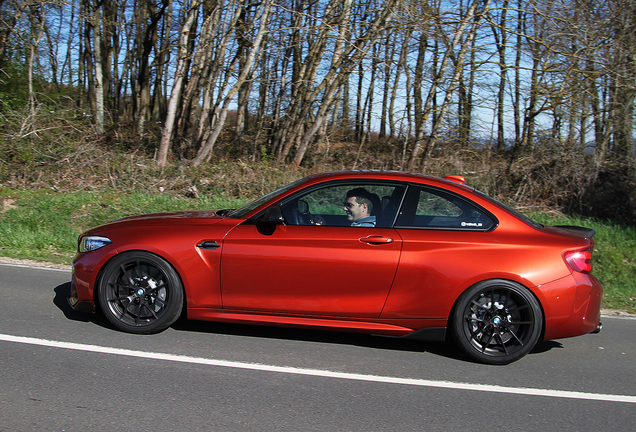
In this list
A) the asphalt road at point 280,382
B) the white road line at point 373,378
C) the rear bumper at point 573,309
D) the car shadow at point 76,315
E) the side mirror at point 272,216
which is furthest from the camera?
the car shadow at point 76,315

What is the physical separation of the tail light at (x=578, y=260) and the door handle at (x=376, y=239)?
5.27 ft

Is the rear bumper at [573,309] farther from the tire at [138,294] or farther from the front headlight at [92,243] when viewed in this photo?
the front headlight at [92,243]

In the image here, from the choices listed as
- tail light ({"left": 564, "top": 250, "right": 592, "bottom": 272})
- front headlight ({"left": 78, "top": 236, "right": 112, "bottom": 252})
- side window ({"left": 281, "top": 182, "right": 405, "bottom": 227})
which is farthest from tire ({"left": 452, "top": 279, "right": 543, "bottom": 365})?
front headlight ({"left": 78, "top": 236, "right": 112, "bottom": 252})

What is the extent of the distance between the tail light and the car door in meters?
1.53

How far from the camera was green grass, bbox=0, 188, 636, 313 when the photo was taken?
349 inches

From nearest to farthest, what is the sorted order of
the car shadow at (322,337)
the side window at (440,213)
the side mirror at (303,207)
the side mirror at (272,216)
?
the side mirror at (272,216) < the side window at (440,213) < the side mirror at (303,207) < the car shadow at (322,337)

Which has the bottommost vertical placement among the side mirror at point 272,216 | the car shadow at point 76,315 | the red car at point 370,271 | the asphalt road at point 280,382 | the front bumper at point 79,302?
the asphalt road at point 280,382

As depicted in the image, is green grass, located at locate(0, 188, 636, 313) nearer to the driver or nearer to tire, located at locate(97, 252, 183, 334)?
tire, located at locate(97, 252, 183, 334)

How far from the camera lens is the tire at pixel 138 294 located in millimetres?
4938

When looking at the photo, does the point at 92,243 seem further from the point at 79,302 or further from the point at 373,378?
the point at 373,378

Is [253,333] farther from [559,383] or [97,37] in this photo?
[97,37]

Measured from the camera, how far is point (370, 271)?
472cm

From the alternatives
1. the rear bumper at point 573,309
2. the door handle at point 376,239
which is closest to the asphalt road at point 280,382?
the rear bumper at point 573,309

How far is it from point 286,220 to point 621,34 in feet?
39.5
